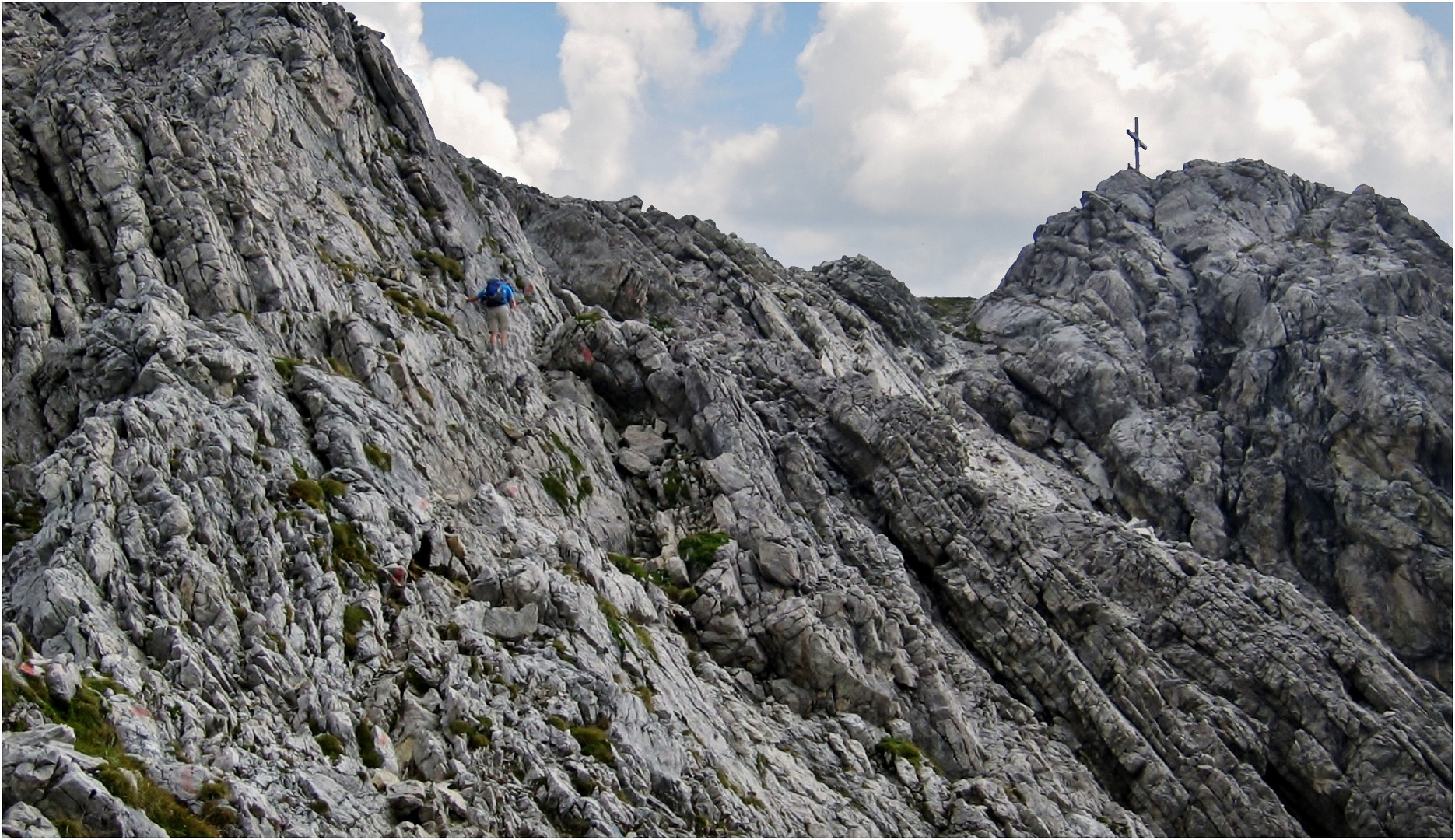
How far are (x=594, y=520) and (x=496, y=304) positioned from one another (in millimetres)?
11160

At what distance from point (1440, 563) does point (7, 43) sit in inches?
2863

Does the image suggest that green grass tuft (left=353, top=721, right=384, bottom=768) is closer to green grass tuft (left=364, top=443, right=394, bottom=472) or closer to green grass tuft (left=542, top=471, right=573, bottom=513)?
green grass tuft (left=364, top=443, right=394, bottom=472)

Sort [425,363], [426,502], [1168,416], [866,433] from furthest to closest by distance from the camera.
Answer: [1168,416]
[866,433]
[425,363]
[426,502]

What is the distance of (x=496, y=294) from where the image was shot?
1882 inches

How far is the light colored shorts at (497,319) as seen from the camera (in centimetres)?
4800

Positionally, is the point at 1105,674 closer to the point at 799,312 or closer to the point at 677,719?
the point at 677,719

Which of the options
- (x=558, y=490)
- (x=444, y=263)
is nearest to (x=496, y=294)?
(x=444, y=263)

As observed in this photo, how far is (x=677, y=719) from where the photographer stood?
32.8 m

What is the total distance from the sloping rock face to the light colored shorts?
37.8m

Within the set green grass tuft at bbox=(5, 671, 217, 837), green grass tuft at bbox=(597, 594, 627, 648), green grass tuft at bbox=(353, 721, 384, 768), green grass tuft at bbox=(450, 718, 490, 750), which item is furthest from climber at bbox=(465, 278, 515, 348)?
green grass tuft at bbox=(5, 671, 217, 837)

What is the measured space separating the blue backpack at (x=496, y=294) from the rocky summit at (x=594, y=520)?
1836 millimetres

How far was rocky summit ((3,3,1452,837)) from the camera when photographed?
83.1 feet

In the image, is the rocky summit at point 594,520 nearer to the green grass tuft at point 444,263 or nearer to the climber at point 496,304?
the green grass tuft at point 444,263

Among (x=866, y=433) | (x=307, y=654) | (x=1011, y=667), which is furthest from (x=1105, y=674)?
(x=307, y=654)
